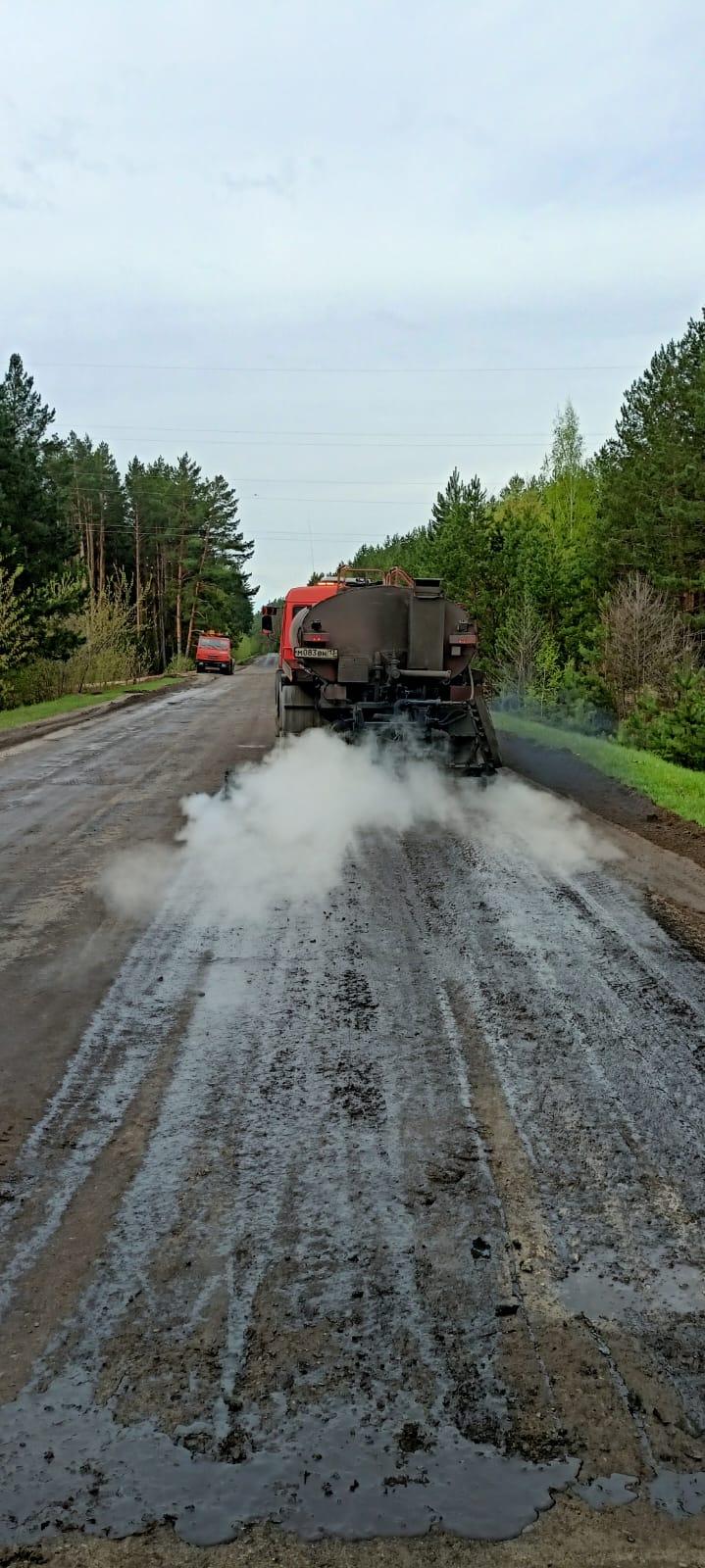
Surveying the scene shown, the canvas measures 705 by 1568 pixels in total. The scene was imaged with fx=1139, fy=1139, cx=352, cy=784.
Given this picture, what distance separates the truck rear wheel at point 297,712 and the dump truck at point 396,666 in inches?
8.3

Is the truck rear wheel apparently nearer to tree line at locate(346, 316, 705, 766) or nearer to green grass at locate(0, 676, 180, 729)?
tree line at locate(346, 316, 705, 766)

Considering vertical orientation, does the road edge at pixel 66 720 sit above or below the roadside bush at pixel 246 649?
above

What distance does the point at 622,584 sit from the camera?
27.9m

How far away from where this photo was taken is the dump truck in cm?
1399

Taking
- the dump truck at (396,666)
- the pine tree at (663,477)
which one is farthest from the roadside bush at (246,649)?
the dump truck at (396,666)

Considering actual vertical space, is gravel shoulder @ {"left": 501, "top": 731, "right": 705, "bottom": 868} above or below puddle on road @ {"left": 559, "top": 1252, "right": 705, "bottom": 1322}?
below

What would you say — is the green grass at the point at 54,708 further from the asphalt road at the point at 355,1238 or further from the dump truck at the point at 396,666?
the asphalt road at the point at 355,1238

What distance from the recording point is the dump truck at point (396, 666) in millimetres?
13992

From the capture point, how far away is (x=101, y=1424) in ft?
8.78

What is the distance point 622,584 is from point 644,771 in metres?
13.8

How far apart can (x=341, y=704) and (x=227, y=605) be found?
3209 inches

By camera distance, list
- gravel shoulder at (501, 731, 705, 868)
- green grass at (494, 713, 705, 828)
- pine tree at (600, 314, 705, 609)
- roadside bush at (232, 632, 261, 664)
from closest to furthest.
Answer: gravel shoulder at (501, 731, 705, 868) → green grass at (494, 713, 705, 828) → pine tree at (600, 314, 705, 609) → roadside bush at (232, 632, 261, 664)

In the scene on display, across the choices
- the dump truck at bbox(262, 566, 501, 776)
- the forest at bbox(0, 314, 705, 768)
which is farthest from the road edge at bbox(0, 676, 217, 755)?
the dump truck at bbox(262, 566, 501, 776)

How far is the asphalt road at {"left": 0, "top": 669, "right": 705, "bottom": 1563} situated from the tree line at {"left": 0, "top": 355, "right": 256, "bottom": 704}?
24.1m
